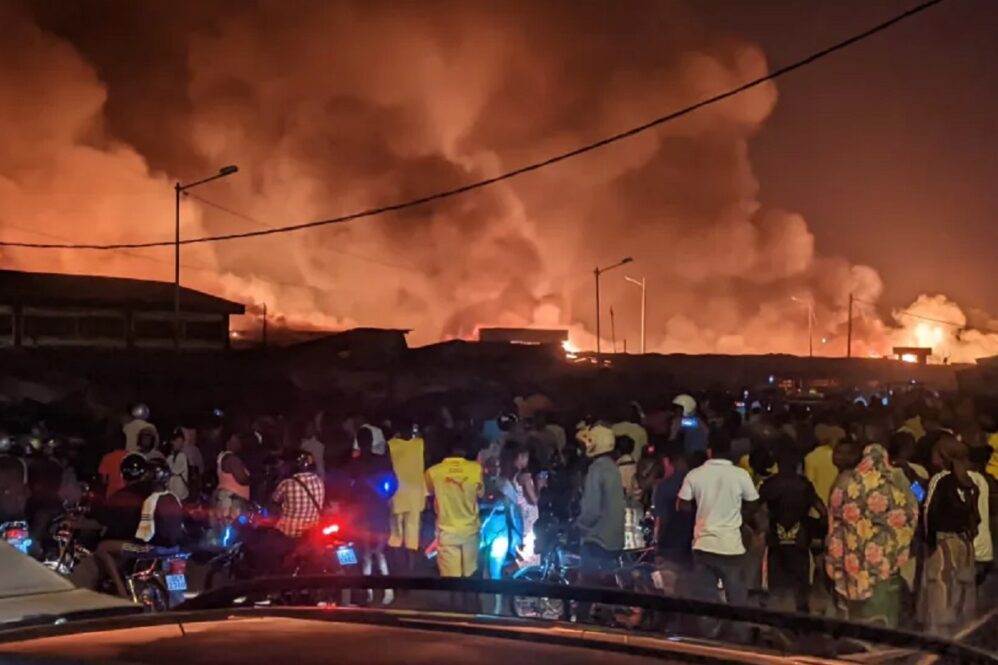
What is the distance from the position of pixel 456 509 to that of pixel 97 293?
4058cm

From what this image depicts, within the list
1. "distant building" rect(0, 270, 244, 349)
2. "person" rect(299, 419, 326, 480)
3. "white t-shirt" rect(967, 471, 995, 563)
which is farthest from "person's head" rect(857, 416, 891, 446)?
"distant building" rect(0, 270, 244, 349)

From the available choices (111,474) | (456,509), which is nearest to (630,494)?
(456,509)

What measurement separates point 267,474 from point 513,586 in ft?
26.1

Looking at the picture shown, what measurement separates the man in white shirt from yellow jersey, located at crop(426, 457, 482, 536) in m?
2.05

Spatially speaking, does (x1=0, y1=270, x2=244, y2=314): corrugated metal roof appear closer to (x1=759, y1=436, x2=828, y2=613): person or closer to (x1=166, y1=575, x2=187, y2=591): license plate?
(x1=166, y1=575, x2=187, y2=591): license plate

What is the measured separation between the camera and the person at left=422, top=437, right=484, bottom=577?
1002 cm

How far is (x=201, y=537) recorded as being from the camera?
10922 mm

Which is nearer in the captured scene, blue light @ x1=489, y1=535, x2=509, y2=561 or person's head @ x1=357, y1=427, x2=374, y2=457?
blue light @ x1=489, y1=535, x2=509, y2=561

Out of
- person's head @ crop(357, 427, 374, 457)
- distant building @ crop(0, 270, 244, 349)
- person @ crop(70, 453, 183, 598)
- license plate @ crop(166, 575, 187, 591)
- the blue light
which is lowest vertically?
license plate @ crop(166, 575, 187, 591)

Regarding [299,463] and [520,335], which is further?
[520,335]

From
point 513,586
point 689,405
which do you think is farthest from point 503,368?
point 513,586

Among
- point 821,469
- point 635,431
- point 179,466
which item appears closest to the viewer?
point 821,469

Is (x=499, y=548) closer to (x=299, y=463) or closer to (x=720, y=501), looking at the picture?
(x=299, y=463)

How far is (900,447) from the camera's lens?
29.6 ft
